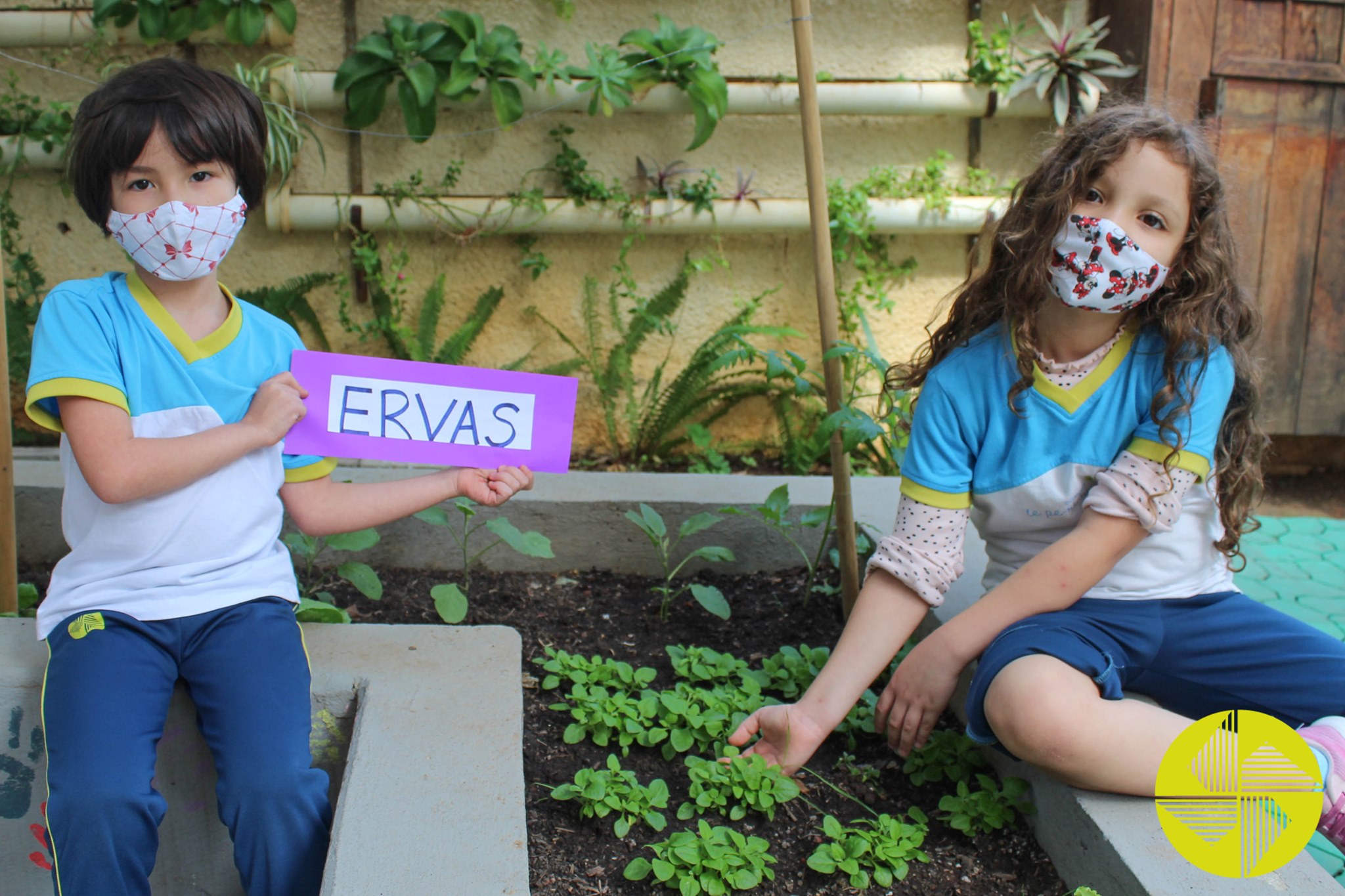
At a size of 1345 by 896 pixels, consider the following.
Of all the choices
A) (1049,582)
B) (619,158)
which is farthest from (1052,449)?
(619,158)

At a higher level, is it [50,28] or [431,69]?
[50,28]

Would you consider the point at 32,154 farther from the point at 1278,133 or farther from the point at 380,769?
the point at 1278,133

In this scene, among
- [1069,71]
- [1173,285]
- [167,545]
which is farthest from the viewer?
[1069,71]

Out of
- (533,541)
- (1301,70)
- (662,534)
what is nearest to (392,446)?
(533,541)

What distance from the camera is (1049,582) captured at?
64.4 inches

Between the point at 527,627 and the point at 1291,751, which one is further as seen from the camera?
the point at 527,627

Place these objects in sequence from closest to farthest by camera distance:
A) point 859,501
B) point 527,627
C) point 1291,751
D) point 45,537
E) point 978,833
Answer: point 1291,751, point 978,833, point 527,627, point 45,537, point 859,501

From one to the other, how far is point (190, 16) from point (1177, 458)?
341cm

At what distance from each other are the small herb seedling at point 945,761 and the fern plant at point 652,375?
1.98m

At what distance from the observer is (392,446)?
1.66 metres

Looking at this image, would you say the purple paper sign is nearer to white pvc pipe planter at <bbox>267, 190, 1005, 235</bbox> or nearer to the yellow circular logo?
the yellow circular logo

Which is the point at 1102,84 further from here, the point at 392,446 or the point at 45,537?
the point at 45,537

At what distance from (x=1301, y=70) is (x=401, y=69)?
3.37 metres

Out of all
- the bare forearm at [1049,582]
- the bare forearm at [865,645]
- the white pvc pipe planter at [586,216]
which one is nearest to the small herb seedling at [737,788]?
the bare forearm at [865,645]
